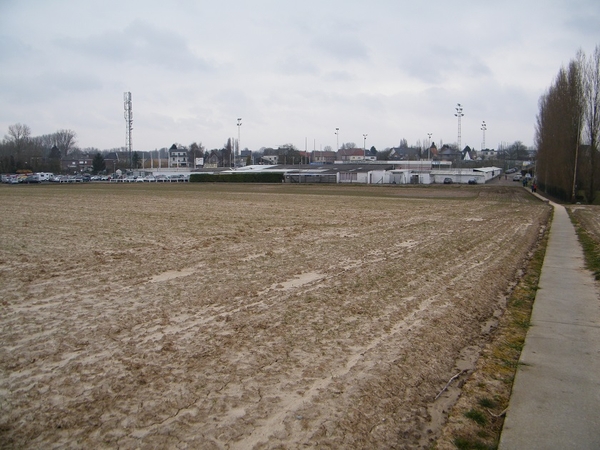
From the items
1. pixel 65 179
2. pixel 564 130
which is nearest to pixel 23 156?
pixel 65 179

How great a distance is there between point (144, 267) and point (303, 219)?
12.9 meters

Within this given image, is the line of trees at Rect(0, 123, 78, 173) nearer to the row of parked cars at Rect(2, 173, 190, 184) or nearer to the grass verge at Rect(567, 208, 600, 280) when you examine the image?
the row of parked cars at Rect(2, 173, 190, 184)

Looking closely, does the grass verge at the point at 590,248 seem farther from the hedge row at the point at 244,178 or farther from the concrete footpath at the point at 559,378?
the hedge row at the point at 244,178

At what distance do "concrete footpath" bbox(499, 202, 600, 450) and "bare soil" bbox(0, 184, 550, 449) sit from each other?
0.67 metres

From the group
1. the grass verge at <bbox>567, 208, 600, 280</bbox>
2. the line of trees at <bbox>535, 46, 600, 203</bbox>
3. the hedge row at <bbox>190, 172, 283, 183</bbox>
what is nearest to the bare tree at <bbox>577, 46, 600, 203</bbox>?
→ the line of trees at <bbox>535, 46, 600, 203</bbox>

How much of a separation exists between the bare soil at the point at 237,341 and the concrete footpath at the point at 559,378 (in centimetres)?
67

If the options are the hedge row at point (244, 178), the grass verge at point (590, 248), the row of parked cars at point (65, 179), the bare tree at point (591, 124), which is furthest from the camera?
the hedge row at point (244, 178)

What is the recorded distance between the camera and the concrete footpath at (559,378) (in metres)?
4.49

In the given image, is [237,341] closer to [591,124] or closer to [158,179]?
[591,124]

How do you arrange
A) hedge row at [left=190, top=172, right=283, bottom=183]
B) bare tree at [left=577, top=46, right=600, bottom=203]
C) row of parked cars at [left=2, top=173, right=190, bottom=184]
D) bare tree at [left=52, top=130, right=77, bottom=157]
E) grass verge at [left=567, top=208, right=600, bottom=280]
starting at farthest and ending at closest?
bare tree at [left=52, top=130, right=77, bottom=157] → hedge row at [left=190, top=172, right=283, bottom=183] → row of parked cars at [left=2, top=173, right=190, bottom=184] → bare tree at [left=577, top=46, right=600, bottom=203] → grass verge at [left=567, top=208, right=600, bottom=280]

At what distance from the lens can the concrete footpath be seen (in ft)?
14.7

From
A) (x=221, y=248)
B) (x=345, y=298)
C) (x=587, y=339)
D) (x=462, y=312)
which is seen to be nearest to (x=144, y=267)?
(x=221, y=248)

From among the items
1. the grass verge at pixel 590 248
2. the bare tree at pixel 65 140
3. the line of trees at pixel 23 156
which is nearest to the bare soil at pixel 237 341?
Result: the grass verge at pixel 590 248

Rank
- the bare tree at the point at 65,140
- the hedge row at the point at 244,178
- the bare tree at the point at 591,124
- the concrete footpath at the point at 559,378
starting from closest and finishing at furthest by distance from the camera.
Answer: the concrete footpath at the point at 559,378 → the bare tree at the point at 591,124 → the hedge row at the point at 244,178 → the bare tree at the point at 65,140
